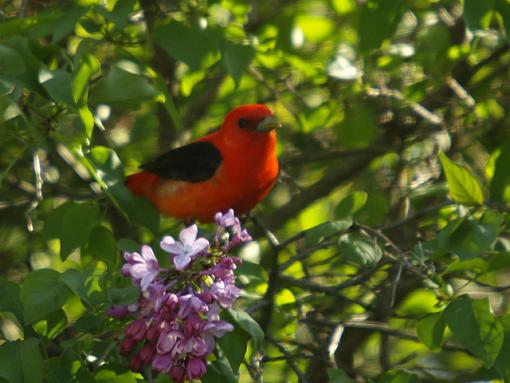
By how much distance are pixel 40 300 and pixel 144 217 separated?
853mm

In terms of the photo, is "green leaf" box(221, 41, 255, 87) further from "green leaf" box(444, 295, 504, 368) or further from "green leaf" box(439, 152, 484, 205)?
"green leaf" box(444, 295, 504, 368)

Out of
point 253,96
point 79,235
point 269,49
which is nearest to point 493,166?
point 269,49

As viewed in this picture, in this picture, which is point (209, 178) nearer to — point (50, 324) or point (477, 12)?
point (477, 12)

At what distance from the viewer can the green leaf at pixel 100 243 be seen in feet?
10.5

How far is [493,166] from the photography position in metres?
3.25

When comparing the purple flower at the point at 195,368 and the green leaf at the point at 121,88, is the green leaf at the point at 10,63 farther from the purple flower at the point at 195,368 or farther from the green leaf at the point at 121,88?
the purple flower at the point at 195,368

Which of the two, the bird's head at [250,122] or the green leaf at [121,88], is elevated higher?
the green leaf at [121,88]

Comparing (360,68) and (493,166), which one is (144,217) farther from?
(360,68)

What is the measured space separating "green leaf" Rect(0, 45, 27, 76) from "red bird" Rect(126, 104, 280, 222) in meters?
1.50

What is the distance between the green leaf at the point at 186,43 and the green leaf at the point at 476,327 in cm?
105

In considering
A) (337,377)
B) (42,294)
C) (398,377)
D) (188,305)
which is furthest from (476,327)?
(42,294)

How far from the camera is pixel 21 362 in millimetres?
2518

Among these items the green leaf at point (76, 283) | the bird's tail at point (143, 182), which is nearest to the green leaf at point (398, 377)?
the green leaf at point (76, 283)

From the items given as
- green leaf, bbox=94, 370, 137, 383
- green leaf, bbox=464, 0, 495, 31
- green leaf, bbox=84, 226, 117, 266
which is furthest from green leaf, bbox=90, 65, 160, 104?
green leaf, bbox=464, 0, 495, 31
